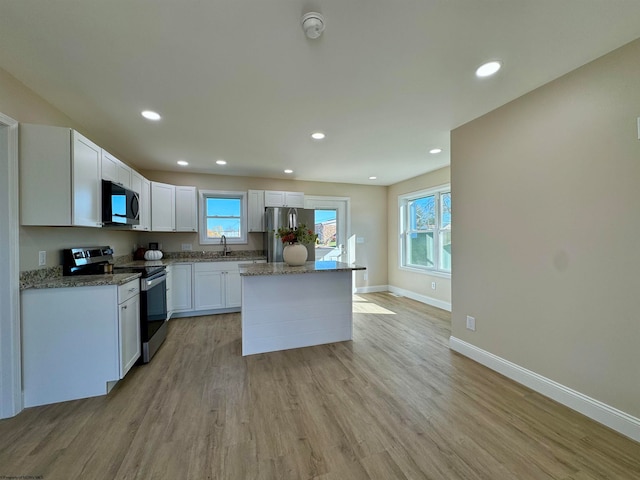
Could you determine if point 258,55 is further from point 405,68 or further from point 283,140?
point 283,140

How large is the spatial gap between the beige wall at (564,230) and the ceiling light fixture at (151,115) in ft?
10.4

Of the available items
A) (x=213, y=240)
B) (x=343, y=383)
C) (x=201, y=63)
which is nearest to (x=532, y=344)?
(x=343, y=383)

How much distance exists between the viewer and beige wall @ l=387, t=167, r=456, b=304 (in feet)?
15.3

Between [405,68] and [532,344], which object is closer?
[405,68]

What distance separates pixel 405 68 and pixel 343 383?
2559 millimetres

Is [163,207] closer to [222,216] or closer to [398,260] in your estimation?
[222,216]

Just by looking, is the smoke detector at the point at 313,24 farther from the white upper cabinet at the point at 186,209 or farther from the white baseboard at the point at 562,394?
the white upper cabinet at the point at 186,209

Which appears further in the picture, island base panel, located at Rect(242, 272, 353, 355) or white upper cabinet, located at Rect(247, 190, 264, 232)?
white upper cabinet, located at Rect(247, 190, 264, 232)

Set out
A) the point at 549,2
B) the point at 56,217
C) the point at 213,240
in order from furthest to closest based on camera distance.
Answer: the point at 213,240 < the point at 56,217 < the point at 549,2

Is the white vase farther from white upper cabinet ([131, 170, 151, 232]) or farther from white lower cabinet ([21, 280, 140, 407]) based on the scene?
white upper cabinet ([131, 170, 151, 232])

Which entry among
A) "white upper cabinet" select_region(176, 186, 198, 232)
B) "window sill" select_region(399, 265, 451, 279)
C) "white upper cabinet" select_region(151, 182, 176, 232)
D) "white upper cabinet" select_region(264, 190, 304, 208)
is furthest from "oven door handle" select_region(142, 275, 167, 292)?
"window sill" select_region(399, 265, 451, 279)

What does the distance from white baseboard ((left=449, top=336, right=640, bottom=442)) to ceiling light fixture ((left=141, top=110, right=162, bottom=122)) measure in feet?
12.9

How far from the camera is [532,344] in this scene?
2.25 metres

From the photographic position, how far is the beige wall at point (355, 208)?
481 cm
